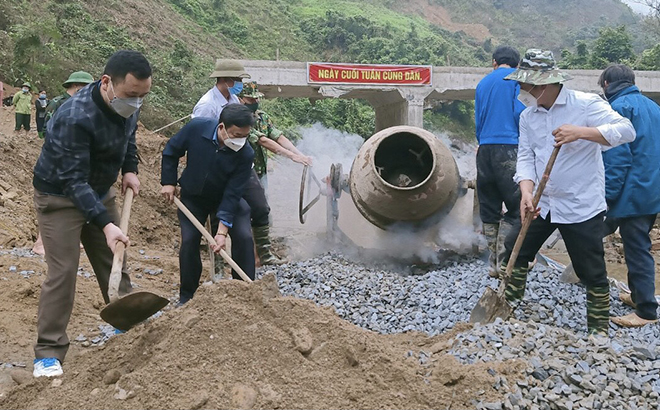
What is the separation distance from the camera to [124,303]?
2869 millimetres

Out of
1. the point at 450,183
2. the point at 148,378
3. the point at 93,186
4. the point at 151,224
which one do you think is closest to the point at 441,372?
the point at 148,378

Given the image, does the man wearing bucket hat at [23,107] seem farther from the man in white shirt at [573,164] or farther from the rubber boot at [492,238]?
the man in white shirt at [573,164]

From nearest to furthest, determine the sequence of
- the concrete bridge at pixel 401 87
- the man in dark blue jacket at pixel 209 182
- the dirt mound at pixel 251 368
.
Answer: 1. the dirt mound at pixel 251 368
2. the man in dark blue jacket at pixel 209 182
3. the concrete bridge at pixel 401 87

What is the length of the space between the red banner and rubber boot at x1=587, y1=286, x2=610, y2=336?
11.8m

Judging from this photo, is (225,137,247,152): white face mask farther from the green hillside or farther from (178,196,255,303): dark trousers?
the green hillside

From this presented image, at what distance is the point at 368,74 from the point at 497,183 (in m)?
10.9

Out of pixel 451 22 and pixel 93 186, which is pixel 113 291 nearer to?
pixel 93 186

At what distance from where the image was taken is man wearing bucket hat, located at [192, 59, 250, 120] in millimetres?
4523

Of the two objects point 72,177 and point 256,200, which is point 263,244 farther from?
point 72,177

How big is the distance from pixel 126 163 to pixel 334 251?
3.19 m

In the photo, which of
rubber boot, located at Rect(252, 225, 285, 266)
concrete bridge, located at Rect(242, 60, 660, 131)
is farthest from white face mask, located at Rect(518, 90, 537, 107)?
concrete bridge, located at Rect(242, 60, 660, 131)

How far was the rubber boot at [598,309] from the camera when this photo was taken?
130 inches

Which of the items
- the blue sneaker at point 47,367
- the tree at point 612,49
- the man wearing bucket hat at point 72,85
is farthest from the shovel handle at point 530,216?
the tree at point 612,49

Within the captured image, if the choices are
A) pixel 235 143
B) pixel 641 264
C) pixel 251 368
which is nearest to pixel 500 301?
pixel 641 264
